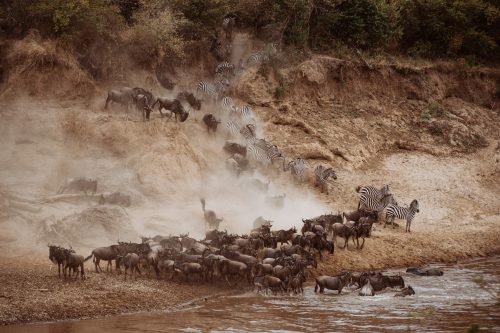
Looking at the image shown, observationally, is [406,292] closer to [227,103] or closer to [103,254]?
[103,254]

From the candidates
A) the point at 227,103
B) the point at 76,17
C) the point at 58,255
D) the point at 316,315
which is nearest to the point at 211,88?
the point at 227,103

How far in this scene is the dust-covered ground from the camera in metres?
19.0

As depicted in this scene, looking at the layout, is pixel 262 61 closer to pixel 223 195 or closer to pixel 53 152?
pixel 223 195

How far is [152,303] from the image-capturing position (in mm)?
16906

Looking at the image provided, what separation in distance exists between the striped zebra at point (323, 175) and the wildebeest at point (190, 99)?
6.18 m

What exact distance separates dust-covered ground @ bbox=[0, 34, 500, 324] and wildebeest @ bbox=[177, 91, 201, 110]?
2.10 feet

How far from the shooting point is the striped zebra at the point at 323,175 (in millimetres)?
30014

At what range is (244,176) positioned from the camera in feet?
93.2

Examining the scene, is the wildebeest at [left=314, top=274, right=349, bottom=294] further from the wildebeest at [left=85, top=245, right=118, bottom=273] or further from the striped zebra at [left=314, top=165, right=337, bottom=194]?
the striped zebra at [left=314, top=165, right=337, bottom=194]

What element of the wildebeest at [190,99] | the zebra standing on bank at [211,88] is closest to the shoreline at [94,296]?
the wildebeest at [190,99]

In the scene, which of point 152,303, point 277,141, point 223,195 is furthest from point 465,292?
point 277,141

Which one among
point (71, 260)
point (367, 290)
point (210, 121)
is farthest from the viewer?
point (210, 121)

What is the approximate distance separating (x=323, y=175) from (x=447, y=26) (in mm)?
17291

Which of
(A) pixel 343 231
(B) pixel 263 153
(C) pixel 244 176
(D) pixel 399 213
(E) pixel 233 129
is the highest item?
(E) pixel 233 129
